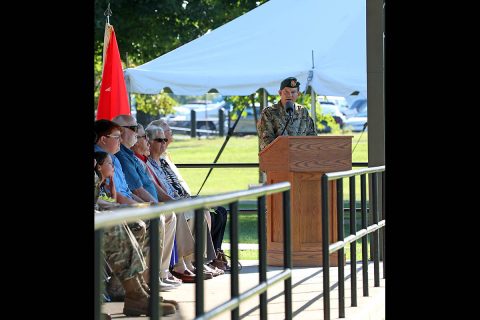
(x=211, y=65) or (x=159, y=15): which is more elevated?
(x=159, y=15)

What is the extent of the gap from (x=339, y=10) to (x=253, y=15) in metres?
1.35

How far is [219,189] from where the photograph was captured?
112ft

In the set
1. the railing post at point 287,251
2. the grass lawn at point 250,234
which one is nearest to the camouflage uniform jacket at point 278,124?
the grass lawn at point 250,234

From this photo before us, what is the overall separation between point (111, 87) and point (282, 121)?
8.31 ft

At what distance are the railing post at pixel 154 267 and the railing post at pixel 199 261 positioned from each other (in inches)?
19.7

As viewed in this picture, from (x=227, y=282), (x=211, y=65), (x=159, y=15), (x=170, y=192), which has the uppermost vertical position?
(x=159, y=15)

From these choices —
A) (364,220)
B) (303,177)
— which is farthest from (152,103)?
(364,220)

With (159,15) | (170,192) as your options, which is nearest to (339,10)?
(170,192)

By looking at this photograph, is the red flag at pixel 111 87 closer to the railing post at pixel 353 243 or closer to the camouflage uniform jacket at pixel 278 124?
the camouflage uniform jacket at pixel 278 124

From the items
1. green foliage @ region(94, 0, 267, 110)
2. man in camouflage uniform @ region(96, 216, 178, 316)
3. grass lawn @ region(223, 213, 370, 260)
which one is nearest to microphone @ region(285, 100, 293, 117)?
grass lawn @ region(223, 213, 370, 260)

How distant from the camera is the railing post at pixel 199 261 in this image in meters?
4.57
